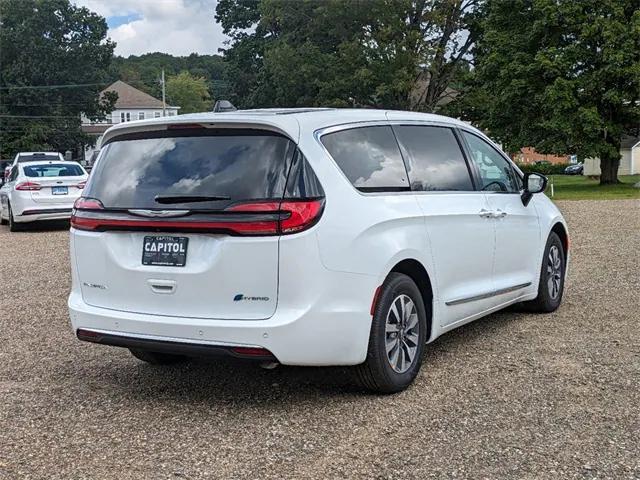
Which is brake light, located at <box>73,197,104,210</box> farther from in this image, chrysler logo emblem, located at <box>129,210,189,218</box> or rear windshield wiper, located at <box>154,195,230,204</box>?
rear windshield wiper, located at <box>154,195,230,204</box>

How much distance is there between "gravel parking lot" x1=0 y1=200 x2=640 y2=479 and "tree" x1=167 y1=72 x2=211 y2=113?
397ft

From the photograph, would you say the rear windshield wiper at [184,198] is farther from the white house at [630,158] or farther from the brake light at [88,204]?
the white house at [630,158]

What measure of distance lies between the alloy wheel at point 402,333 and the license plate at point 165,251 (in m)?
1.29

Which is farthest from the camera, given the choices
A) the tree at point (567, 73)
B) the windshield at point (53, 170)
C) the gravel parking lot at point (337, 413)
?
the tree at point (567, 73)

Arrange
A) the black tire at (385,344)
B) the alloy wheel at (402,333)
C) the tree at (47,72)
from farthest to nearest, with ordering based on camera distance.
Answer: the tree at (47,72) < the alloy wheel at (402,333) < the black tire at (385,344)

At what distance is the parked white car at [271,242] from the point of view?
4156 mm

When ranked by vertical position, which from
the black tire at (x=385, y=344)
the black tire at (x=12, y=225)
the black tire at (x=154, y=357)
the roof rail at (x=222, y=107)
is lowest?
the black tire at (x=12, y=225)

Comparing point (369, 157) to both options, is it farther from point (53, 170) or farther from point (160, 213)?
point (53, 170)

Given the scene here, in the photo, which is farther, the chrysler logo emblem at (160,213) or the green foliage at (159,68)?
the green foliage at (159,68)

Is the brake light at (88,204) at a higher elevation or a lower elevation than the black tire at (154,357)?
higher

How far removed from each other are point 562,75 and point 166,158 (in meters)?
34.3

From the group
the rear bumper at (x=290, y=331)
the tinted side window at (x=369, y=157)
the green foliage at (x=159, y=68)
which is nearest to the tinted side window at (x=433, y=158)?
the tinted side window at (x=369, y=157)

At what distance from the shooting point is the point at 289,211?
4.15 meters

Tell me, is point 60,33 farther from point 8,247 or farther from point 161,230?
point 161,230
